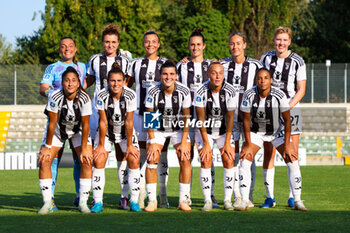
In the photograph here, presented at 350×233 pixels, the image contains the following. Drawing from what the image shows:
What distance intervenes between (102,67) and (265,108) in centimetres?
226

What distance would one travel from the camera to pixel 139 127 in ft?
26.1

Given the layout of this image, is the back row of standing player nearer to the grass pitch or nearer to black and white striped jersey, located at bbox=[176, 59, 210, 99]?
black and white striped jersey, located at bbox=[176, 59, 210, 99]

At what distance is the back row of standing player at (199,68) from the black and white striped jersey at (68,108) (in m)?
0.49

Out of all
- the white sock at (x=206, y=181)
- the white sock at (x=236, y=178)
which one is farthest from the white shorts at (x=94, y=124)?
the white sock at (x=236, y=178)

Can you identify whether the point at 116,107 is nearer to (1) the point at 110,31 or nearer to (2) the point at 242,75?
(1) the point at 110,31

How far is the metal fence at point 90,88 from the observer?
77.4ft

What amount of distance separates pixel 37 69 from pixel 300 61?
1701cm

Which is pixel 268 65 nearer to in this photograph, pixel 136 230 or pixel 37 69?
pixel 136 230

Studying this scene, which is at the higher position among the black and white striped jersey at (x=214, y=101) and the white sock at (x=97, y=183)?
the black and white striped jersey at (x=214, y=101)

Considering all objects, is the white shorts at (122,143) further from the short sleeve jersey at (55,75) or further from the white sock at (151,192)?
the short sleeve jersey at (55,75)

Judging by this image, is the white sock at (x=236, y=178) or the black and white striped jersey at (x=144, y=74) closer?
the white sock at (x=236, y=178)

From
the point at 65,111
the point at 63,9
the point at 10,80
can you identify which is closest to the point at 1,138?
the point at 10,80

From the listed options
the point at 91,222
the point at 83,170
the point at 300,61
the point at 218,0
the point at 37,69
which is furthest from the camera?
the point at 218,0

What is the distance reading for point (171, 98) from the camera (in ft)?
24.5
